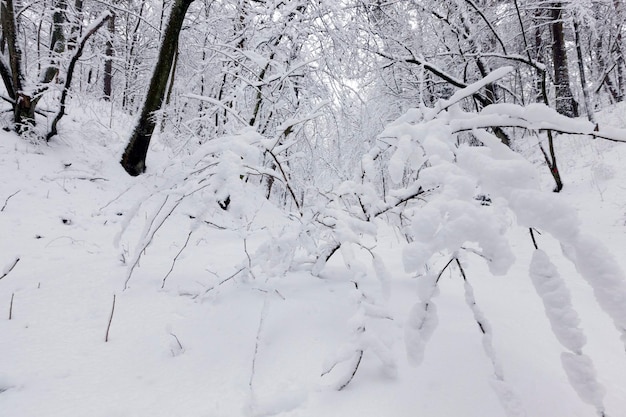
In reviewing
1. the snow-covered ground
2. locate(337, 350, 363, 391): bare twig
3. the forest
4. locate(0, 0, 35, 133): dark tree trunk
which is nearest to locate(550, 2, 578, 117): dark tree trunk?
the forest

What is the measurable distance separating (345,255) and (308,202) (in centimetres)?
59

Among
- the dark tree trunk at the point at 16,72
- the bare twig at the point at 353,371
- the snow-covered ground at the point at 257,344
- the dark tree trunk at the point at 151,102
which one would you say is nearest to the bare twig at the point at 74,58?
the dark tree trunk at the point at 16,72

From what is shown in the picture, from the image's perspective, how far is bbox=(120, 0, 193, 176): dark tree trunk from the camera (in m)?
4.77

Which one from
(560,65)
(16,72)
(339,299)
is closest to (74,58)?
(16,72)

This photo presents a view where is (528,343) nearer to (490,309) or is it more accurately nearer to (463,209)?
(490,309)

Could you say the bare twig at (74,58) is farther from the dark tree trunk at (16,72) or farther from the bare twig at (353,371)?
the bare twig at (353,371)

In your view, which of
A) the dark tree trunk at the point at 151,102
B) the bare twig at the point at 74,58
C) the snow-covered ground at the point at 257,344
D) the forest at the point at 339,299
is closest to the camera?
the forest at the point at 339,299

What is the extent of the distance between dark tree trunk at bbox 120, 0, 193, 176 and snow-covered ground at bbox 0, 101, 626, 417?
252 cm

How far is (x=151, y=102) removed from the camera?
4.87 metres

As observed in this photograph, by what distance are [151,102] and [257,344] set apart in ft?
15.7

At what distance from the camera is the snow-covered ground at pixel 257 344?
0.98 metres

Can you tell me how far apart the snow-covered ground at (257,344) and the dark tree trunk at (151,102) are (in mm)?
2520

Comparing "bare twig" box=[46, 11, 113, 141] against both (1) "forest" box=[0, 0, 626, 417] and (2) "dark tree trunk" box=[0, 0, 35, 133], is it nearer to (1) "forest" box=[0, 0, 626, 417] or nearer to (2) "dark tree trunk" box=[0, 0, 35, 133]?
(2) "dark tree trunk" box=[0, 0, 35, 133]

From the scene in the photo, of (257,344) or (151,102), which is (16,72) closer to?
(151,102)
